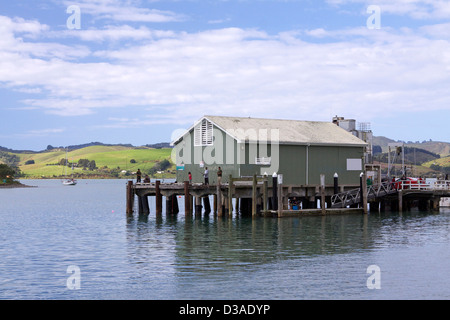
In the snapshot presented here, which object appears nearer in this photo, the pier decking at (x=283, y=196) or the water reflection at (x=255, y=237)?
the water reflection at (x=255, y=237)

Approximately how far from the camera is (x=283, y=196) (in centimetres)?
5022

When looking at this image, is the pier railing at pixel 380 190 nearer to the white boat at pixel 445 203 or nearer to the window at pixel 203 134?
the white boat at pixel 445 203

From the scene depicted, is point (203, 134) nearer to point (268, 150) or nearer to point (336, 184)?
point (268, 150)

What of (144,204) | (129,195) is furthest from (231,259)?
(144,204)

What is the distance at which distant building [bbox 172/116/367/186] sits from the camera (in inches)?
1897

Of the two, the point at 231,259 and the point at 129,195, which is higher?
the point at 129,195

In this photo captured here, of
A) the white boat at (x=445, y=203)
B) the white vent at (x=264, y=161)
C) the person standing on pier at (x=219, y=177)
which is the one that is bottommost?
the white boat at (x=445, y=203)

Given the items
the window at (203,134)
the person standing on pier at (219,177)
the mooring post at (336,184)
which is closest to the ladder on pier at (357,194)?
the mooring post at (336,184)

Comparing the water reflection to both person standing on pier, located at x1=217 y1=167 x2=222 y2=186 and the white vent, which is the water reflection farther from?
the white vent

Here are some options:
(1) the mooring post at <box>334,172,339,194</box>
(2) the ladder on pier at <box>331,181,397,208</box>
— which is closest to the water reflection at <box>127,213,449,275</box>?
(2) the ladder on pier at <box>331,181,397,208</box>

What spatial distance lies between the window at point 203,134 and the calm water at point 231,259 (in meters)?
6.57

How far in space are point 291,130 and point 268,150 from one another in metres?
4.24

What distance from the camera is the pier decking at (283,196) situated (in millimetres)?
46750

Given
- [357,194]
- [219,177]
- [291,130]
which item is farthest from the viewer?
[291,130]
